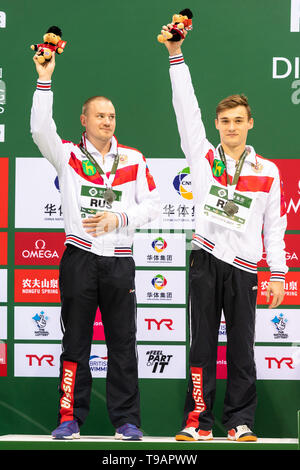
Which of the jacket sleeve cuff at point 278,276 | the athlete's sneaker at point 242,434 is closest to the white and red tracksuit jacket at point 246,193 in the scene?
the jacket sleeve cuff at point 278,276

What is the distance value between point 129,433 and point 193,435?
33 cm

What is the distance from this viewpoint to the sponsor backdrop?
428cm

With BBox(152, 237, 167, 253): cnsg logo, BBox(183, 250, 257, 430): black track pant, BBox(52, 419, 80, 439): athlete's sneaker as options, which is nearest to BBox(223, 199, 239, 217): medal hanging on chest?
BBox(183, 250, 257, 430): black track pant

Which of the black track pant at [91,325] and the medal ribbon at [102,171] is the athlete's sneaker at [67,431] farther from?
the medal ribbon at [102,171]

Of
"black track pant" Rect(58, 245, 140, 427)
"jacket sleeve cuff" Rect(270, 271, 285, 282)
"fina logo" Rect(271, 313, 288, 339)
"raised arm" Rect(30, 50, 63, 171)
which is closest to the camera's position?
"raised arm" Rect(30, 50, 63, 171)

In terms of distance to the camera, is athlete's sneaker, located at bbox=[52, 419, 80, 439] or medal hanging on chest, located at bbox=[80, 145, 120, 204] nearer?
athlete's sneaker, located at bbox=[52, 419, 80, 439]

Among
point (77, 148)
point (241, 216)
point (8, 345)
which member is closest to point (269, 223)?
point (241, 216)

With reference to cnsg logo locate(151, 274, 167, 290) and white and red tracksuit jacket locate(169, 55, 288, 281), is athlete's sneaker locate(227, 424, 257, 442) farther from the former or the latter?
cnsg logo locate(151, 274, 167, 290)

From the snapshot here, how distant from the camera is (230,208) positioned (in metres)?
3.71

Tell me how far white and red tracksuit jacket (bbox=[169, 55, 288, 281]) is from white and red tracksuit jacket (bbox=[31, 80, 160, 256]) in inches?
11.8

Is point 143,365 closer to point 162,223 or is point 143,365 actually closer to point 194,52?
point 162,223

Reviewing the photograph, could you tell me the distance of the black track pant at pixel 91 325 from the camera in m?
3.70

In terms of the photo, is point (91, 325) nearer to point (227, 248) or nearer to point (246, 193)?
point (227, 248)

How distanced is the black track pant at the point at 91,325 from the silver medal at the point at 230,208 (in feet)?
1.89
